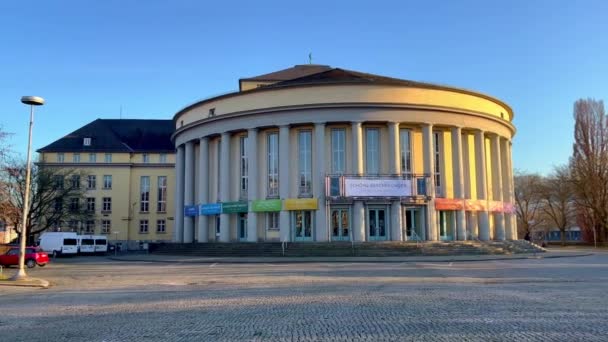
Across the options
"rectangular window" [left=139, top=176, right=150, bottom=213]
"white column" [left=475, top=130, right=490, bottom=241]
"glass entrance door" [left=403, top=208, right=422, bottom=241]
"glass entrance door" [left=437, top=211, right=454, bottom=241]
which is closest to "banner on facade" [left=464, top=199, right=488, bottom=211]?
"white column" [left=475, top=130, right=490, bottom=241]

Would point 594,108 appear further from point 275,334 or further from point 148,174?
point 275,334

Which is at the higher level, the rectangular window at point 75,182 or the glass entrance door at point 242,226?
the rectangular window at point 75,182

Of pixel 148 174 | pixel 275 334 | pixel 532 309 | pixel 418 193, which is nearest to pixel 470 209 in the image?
pixel 418 193

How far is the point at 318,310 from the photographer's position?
11.4m

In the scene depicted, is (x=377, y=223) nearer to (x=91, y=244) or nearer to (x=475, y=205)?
(x=475, y=205)

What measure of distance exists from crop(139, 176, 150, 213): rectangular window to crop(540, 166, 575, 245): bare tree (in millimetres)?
53367

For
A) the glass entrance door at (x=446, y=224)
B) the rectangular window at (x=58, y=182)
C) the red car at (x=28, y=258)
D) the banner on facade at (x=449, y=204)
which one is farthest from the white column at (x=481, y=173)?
the rectangular window at (x=58, y=182)

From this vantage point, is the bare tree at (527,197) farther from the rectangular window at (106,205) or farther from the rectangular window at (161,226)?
the rectangular window at (106,205)

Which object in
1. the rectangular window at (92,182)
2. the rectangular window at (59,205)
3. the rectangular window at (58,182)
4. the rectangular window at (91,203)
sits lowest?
the rectangular window at (59,205)

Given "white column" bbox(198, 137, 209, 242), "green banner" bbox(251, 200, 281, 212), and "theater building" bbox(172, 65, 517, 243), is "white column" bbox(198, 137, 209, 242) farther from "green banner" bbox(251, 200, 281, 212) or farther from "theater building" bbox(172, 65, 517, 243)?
"green banner" bbox(251, 200, 281, 212)

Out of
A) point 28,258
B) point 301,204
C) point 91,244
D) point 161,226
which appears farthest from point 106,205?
point 301,204

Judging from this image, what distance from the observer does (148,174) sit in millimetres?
71062

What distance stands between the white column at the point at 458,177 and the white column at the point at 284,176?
13.0 meters

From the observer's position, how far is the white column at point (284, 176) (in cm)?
3847
